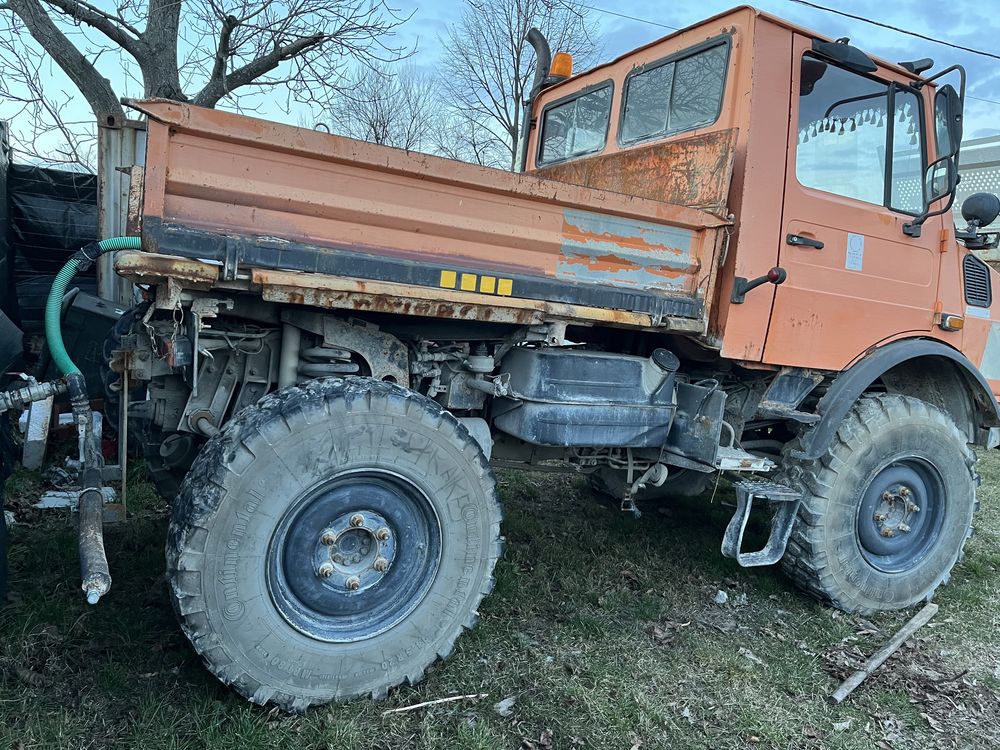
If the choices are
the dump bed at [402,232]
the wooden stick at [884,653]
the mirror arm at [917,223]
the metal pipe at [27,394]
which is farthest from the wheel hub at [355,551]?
the mirror arm at [917,223]

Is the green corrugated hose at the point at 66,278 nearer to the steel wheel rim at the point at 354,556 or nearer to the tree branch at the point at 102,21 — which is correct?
the steel wheel rim at the point at 354,556

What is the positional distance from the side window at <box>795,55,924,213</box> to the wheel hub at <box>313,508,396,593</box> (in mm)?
2623

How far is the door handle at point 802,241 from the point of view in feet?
11.8

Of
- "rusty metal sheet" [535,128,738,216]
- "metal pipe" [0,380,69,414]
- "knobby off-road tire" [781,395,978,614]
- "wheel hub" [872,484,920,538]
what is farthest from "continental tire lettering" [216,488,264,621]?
"wheel hub" [872,484,920,538]

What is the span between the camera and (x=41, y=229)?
671 cm

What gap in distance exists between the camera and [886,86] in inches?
153

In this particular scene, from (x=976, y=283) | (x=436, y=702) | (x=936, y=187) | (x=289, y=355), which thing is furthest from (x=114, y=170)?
(x=976, y=283)

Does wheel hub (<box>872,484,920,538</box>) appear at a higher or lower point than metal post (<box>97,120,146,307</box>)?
lower

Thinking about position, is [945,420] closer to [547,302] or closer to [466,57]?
[547,302]

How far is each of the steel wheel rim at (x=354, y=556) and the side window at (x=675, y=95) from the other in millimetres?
2416

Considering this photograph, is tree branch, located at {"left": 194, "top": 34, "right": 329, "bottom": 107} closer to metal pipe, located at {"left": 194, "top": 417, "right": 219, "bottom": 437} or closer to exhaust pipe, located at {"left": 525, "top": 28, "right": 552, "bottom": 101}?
exhaust pipe, located at {"left": 525, "top": 28, "right": 552, "bottom": 101}

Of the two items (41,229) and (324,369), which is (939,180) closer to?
(324,369)

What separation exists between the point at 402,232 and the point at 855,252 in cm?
243

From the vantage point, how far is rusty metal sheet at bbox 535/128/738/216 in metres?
3.50
